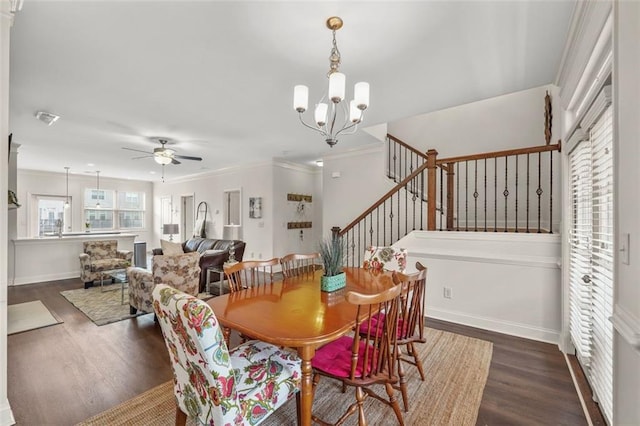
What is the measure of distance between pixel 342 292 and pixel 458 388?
1.15 meters

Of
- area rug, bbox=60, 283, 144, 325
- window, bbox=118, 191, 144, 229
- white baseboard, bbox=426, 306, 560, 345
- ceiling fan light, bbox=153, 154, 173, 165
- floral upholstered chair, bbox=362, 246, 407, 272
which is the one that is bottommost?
area rug, bbox=60, 283, 144, 325

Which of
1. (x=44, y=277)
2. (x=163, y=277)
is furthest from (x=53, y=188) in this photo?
(x=163, y=277)

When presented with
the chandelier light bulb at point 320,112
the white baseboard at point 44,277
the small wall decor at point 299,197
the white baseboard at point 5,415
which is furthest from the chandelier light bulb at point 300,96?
the white baseboard at point 44,277

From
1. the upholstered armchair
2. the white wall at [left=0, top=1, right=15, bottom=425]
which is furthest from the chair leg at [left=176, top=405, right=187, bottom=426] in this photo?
the upholstered armchair

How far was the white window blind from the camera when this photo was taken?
1729 millimetres

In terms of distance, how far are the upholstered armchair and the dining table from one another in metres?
4.38

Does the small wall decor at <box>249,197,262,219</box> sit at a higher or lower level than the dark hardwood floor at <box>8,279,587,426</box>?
higher

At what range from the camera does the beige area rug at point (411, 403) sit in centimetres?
185

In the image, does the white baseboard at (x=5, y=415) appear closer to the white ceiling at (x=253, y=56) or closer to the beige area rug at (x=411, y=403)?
the beige area rug at (x=411, y=403)

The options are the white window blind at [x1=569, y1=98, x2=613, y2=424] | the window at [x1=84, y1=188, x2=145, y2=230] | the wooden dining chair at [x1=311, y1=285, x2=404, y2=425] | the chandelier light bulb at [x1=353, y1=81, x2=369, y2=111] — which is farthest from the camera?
the window at [x1=84, y1=188, x2=145, y2=230]

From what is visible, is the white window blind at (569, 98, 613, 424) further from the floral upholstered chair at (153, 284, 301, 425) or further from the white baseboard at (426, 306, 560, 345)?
the floral upholstered chair at (153, 284, 301, 425)

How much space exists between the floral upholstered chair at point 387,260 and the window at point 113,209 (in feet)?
30.2

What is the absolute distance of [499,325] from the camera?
3170 millimetres

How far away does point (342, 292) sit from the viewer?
2109mm
